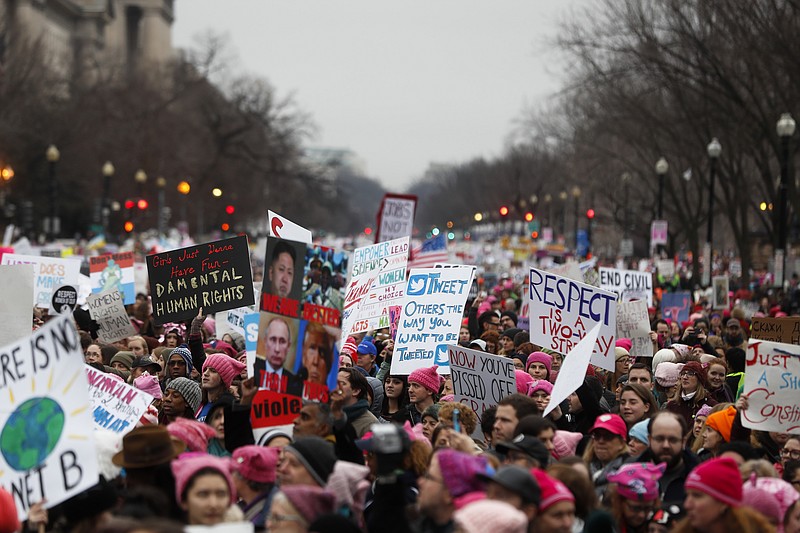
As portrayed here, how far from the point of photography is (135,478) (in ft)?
24.0

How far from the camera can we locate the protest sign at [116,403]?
9.22 metres

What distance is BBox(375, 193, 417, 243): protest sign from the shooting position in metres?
19.4

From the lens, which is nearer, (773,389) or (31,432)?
(31,432)

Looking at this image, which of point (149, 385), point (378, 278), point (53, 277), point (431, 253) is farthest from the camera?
point (431, 253)

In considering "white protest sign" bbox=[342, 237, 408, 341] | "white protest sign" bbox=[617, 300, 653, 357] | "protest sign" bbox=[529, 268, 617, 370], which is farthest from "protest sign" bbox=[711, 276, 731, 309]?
"protest sign" bbox=[529, 268, 617, 370]

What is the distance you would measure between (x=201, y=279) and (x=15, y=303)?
5.56ft

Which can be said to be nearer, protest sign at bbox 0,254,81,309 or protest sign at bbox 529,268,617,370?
protest sign at bbox 529,268,617,370

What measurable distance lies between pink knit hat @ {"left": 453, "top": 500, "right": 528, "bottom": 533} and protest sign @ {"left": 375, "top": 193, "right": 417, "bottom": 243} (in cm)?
1376

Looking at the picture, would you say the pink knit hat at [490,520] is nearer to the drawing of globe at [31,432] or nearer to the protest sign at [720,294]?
the drawing of globe at [31,432]

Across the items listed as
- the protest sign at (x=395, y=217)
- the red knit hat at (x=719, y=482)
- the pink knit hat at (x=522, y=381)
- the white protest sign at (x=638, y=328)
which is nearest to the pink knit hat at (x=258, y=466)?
the red knit hat at (x=719, y=482)

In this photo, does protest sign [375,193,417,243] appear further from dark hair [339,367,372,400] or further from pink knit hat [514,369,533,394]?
dark hair [339,367,372,400]

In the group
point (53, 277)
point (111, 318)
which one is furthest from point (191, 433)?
point (53, 277)

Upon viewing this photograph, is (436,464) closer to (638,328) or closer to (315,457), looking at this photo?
(315,457)

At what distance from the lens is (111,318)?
15.8 m
